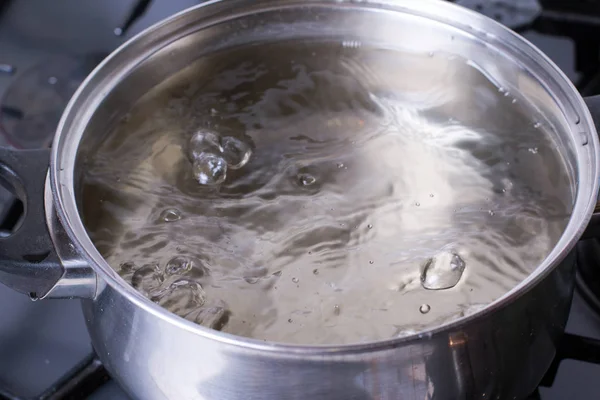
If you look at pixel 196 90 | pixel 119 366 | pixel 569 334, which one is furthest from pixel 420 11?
pixel 119 366

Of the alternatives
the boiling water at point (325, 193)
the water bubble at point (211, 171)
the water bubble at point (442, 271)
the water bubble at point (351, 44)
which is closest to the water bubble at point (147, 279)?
the boiling water at point (325, 193)

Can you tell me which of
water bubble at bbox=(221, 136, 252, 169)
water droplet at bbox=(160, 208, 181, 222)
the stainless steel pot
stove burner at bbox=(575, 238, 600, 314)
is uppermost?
the stainless steel pot

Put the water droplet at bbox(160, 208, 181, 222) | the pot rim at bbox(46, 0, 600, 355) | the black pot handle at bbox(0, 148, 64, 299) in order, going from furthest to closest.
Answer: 1. the water droplet at bbox(160, 208, 181, 222)
2. the black pot handle at bbox(0, 148, 64, 299)
3. the pot rim at bbox(46, 0, 600, 355)

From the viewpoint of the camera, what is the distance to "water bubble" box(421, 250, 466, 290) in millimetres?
610

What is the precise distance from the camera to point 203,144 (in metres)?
0.75

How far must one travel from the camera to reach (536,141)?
74 centimetres

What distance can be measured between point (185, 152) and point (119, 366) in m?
0.26

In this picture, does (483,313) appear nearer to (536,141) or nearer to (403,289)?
(403,289)

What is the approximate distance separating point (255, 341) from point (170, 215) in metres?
0.26

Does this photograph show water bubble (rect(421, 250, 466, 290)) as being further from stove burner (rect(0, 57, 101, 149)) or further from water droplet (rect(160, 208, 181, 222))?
stove burner (rect(0, 57, 101, 149))

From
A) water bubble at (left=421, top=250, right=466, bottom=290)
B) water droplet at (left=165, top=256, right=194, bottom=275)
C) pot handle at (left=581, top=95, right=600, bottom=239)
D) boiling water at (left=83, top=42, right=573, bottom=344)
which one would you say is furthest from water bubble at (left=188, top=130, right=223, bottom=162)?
pot handle at (left=581, top=95, right=600, bottom=239)

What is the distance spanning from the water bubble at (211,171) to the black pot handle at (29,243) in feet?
0.48

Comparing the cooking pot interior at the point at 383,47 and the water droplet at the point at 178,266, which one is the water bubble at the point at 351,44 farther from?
the water droplet at the point at 178,266

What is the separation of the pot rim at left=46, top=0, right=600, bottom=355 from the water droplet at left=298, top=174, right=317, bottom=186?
204 mm
